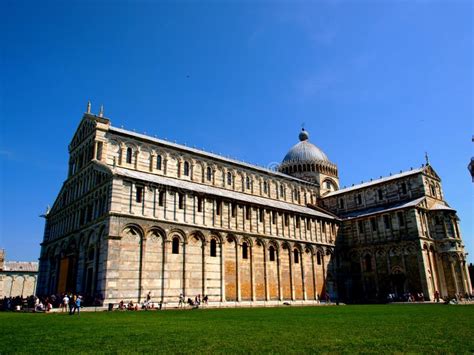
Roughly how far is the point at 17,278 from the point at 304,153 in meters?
55.5

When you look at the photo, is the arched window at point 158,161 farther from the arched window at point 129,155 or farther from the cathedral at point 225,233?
the arched window at point 129,155

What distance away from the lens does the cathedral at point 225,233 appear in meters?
28.9

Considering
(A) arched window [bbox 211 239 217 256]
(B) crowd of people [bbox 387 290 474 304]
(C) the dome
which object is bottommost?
(B) crowd of people [bbox 387 290 474 304]

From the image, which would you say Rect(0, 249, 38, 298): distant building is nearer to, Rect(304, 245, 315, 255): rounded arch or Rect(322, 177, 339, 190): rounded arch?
Rect(304, 245, 315, 255): rounded arch

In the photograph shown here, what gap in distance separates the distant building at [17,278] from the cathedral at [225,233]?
35.0 metres

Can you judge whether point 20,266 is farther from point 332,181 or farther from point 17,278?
point 332,181

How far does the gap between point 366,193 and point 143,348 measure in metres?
44.1

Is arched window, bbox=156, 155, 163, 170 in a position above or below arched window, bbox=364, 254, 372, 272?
above

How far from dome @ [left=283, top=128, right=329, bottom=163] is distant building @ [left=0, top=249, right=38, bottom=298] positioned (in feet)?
169

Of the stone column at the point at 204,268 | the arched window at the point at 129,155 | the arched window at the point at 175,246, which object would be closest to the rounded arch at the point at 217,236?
the stone column at the point at 204,268

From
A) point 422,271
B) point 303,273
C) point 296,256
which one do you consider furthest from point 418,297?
point 296,256

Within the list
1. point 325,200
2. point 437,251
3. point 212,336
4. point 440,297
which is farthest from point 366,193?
point 212,336

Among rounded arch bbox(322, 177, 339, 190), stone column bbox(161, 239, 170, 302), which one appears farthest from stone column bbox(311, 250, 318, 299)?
stone column bbox(161, 239, 170, 302)

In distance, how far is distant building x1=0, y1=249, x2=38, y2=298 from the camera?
2638 inches
